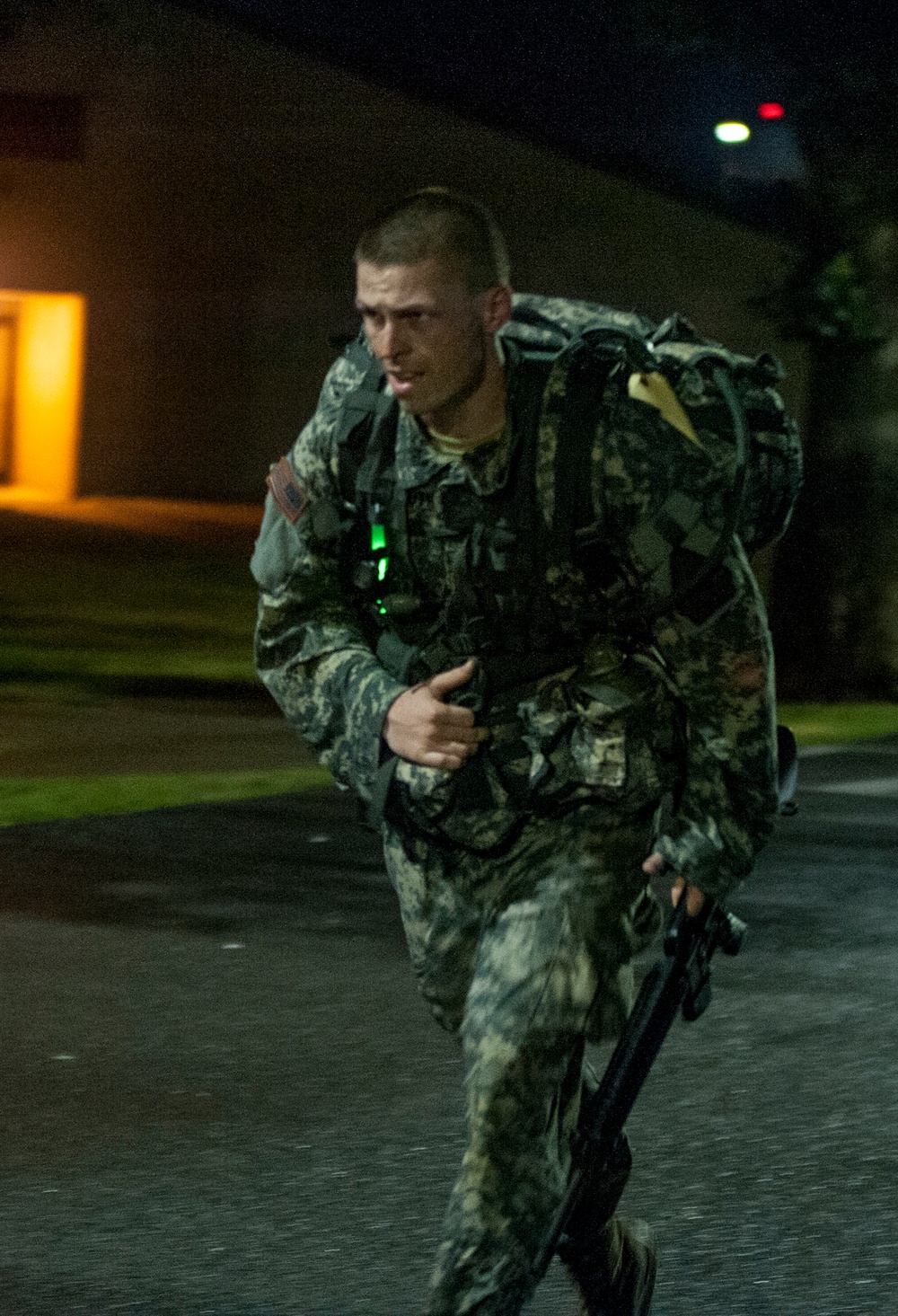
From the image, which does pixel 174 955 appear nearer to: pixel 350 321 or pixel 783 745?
pixel 783 745

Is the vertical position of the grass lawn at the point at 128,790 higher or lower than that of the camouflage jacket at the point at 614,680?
lower

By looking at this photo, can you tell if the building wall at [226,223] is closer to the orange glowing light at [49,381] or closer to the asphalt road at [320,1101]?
the orange glowing light at [49,381]

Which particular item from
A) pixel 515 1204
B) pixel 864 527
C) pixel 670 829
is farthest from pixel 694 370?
pixel 864 527

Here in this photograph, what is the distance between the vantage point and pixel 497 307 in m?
3.20

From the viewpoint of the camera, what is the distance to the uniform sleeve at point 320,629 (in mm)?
3291

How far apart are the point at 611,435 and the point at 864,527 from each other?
11.8m

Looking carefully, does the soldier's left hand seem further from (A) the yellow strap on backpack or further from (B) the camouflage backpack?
(A) the yellow strap on backpack

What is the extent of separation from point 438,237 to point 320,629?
23.8 inches

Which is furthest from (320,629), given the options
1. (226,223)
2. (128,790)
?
(226,223)

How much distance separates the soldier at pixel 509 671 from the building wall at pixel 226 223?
75.6 ft

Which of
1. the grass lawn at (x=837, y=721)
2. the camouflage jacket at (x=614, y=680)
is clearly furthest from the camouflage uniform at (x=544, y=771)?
the grass lawn at (x=837, y=721)

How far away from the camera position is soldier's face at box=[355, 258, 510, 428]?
123 inches

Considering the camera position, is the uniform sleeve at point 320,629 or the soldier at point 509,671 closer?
the soldier at point 509,671

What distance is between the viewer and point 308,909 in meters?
7.32
